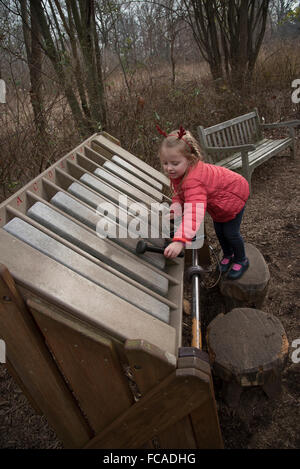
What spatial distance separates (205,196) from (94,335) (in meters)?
1.28

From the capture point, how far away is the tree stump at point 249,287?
8.45ft

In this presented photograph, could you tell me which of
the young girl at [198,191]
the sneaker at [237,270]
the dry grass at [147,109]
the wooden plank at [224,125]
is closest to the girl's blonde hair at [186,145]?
the young girl at [198,191]

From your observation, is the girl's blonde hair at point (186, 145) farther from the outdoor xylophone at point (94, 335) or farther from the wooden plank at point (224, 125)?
the wooden plank at point (224, 125)

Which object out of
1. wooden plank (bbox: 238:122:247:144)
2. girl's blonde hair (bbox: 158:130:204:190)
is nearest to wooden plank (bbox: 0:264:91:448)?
girl's blonde hair (bbox: 158:130:204:190)

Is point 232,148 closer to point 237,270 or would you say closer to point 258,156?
point 258,156

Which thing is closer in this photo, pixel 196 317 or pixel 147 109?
pixel 196 317

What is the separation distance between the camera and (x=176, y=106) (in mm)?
6785

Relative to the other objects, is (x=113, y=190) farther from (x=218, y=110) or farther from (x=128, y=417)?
(x=218, y=110)

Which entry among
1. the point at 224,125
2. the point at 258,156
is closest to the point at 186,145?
the point at 258,156

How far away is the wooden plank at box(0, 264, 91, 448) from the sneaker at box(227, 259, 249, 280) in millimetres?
1523

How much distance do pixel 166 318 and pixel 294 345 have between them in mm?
1458

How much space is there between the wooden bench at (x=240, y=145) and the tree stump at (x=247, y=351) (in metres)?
3.36

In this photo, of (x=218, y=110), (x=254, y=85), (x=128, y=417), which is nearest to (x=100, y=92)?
(x=218, y=110)

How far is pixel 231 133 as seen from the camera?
6090 millimetres
